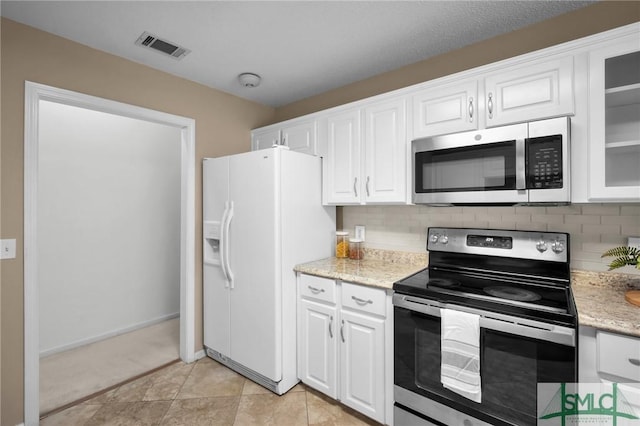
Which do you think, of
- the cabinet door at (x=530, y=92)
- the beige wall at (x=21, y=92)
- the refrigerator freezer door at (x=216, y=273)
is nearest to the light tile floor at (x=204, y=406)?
the refrigerator freezer door at (x=216, y=273)

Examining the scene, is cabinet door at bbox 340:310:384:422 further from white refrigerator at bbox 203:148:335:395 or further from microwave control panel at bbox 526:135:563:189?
microwave control panel at bbox 526:135:563:189

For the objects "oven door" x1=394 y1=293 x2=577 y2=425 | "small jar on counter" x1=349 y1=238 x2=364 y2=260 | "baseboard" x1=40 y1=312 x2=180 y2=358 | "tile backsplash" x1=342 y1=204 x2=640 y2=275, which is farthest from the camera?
"baseboard" x1=40 y1=312 x2=180 y2=358

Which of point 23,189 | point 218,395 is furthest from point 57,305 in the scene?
point 218,395

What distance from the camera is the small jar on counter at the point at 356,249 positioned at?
256 cm

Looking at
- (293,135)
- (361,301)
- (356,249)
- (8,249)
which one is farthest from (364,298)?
(8,249)

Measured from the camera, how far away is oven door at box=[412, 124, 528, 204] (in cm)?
165

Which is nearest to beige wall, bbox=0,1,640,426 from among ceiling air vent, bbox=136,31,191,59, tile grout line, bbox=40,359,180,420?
tile grout line, bbox=40,359,180,420

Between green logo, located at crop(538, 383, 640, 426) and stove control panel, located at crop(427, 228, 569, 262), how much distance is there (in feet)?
2.34

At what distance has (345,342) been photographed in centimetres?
200

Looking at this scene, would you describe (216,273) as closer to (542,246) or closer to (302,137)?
(302,137)

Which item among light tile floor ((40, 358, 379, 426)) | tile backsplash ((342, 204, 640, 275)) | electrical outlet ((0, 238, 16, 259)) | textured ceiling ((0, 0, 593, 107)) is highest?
textured ceiling ((0, 0, 593, 107))

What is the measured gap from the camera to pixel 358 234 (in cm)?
A: 269

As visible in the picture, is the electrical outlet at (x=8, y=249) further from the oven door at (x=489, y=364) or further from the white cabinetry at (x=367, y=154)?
the oven door at (x=489, y=364)

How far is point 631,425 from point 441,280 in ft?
2.97
